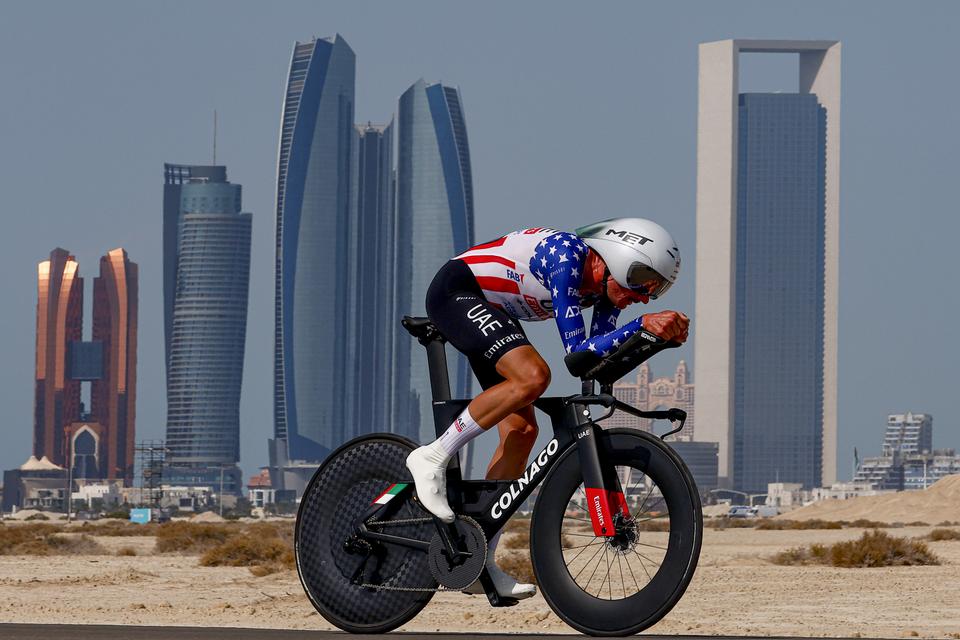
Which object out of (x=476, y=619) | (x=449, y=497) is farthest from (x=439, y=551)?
(x=476, y=619)

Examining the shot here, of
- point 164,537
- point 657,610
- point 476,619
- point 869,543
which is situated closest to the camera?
point 657,610

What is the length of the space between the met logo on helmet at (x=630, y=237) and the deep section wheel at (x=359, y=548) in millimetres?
1514

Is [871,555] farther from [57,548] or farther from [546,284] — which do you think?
[57,548]

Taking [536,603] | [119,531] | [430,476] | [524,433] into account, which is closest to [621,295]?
[524,433]

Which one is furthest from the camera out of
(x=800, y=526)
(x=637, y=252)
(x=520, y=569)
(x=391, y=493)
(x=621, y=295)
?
(x=800, y=526)

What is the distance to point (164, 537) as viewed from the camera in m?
34.1

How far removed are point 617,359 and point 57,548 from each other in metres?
28.6

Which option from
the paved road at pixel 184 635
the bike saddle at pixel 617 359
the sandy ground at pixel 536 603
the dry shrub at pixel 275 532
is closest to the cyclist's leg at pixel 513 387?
the bike saddle at pixel 617 359

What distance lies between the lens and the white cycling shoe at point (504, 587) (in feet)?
23.7

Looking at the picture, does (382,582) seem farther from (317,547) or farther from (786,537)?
(786,537)

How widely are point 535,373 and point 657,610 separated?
1218 millimetres

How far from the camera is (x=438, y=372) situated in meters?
7.75

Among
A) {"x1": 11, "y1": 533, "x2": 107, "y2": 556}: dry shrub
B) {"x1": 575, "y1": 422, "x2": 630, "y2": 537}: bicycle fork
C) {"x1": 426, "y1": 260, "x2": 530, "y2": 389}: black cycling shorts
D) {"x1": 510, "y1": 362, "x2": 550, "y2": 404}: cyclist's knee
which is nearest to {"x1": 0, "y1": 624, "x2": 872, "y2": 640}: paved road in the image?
{"x1": 575, "y1": 422, "x2": 630, "y2": 537}: bicycle fork

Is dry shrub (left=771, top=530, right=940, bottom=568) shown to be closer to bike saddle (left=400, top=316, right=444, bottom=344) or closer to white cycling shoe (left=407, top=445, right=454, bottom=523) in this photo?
bike saddle (left=400, top=316, right=444, bottom=344)
